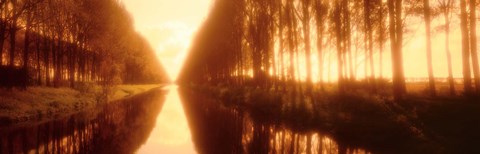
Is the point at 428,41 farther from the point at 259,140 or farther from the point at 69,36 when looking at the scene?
the point at 69,36

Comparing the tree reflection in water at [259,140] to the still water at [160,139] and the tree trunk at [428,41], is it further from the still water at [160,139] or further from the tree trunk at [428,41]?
the tree trunk at [428,41]

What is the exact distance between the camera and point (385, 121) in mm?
16922

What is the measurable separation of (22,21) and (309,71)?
997 inches

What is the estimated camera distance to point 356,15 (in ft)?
126

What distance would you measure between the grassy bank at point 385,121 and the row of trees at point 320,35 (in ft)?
13.0

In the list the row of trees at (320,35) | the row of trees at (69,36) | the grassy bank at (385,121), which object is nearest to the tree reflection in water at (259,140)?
the grassy bank at (385,121)

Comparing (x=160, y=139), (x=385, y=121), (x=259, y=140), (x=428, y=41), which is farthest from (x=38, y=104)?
(x=428, y=41)

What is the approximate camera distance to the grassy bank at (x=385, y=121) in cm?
1371

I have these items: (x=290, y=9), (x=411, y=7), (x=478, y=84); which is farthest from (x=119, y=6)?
(x=478, y=84)

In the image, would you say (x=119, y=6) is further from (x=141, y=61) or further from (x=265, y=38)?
(x=141, y=61)

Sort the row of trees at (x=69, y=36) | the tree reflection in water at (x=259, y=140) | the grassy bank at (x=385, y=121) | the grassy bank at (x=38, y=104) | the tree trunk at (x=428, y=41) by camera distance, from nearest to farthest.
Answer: the tree reflection in water at (x=259, y=140) < the grassy bank at (x=385, y=121) < the grassy bank at (x=38, y=104) < the tree trunk at (x=428, y=41) < the row of trees at (x=69, y=36)

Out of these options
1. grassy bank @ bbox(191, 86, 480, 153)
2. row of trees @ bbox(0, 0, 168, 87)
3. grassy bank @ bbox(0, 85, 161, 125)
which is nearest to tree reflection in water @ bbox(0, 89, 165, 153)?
grassy bank @ bbox(0, 85, 161, 125)

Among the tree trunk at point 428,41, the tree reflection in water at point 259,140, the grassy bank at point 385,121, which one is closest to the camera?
the tree reflection in water at point 259,140

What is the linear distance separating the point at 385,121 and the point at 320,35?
18.4 meters
